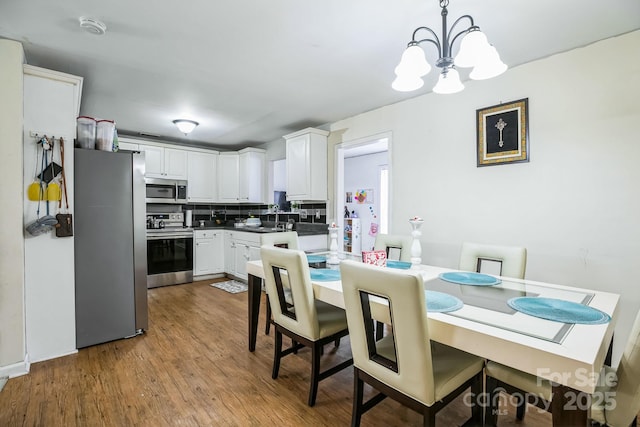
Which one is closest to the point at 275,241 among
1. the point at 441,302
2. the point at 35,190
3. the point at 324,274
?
the point at 324,274

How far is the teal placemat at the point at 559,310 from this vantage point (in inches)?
48.6

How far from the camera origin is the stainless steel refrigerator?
8.30ft

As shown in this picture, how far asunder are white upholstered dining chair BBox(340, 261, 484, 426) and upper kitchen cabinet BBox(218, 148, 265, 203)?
166 inches

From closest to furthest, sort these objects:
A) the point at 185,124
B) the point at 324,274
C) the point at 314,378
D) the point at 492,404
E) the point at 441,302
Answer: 1. the point at 441,302
2. the point at 492,404
3. the point at 314,378
4. the point at 324,274
5. the point at 185,124

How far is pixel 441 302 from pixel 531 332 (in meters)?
0.39

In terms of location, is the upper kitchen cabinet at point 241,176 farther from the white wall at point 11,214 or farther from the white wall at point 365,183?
the white wall at point 11,214

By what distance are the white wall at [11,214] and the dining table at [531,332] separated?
2133mm

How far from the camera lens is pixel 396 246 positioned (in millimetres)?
2762

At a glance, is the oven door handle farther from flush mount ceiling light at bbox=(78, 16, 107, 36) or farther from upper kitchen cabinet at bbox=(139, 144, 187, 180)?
flush mount ceiling light at bbox=(78, 16, 107, 36)

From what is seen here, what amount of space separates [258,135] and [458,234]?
3.38 m

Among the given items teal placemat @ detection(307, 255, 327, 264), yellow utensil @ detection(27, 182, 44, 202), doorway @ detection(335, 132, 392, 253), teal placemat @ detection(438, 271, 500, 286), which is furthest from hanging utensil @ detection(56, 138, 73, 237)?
doorway @ detection(335, 132, 392, 253)

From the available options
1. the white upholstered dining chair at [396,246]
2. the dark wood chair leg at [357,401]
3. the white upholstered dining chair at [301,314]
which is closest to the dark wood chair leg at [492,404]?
the dark wood chair leg at [357,401]

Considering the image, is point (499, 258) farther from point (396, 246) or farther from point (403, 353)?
point (403, 353)

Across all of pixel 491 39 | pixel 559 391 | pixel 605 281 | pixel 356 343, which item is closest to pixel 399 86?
pixel 491 39
